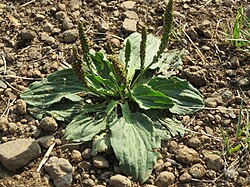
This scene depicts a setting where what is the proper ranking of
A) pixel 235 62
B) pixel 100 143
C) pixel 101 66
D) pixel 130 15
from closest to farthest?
1. pixel 100 143
2. pixel 101 66
3. pixel 235 62
4. pixel 130 15

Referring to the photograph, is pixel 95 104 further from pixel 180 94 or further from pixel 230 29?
pixel 230 29

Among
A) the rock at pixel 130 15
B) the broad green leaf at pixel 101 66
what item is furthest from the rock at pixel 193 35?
the broad green leaf at pixel 101 66

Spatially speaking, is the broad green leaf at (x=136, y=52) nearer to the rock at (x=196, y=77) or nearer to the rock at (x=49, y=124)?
the rock at (x=196, y=77)

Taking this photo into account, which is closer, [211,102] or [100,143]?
[100,143]

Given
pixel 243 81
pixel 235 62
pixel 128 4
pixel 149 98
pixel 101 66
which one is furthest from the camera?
pixel 128 4

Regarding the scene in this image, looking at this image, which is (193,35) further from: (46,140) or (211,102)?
(46,140)

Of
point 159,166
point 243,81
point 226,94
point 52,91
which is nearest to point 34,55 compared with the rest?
point 52,91

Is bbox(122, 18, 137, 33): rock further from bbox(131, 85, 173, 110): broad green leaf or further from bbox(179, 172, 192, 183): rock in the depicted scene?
bbox(179, 172, 192, 183): rock
